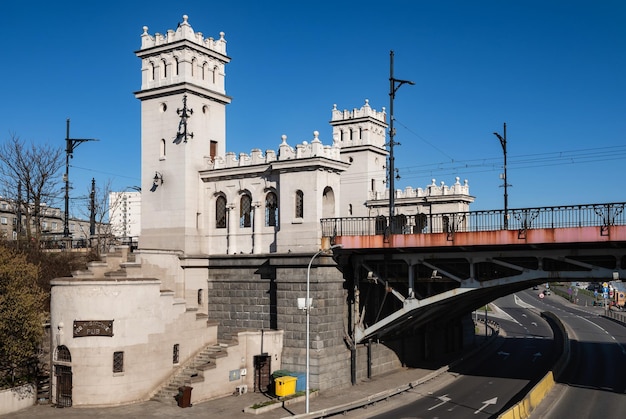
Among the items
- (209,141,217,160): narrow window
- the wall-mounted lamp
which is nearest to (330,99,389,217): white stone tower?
(209,141,217,160): narrow window

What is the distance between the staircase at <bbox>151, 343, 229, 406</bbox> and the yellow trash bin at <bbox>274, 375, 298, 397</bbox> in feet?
11.1

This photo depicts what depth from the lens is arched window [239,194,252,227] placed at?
41781 millimetres

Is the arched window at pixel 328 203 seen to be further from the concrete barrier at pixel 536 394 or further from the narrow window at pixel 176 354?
the concrete barrier at pixel 536 394

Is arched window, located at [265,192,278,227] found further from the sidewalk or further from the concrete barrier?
the concrete barrier

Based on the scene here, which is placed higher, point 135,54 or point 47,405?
point 135,54

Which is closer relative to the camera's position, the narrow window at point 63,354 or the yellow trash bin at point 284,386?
the narrow window at point 63,354

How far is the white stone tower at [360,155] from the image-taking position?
65812mm

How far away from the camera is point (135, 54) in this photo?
144 feet

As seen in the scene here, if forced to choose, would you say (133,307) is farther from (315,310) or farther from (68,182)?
(68,182)

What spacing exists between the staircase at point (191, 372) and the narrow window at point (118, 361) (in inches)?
98.2

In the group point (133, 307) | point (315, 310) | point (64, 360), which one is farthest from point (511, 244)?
point (64, 360)

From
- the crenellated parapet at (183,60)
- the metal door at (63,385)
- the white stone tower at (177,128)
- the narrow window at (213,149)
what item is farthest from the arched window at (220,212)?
the metal door at (63,385)

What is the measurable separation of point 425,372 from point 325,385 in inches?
407

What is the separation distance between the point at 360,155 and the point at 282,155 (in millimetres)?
27920
